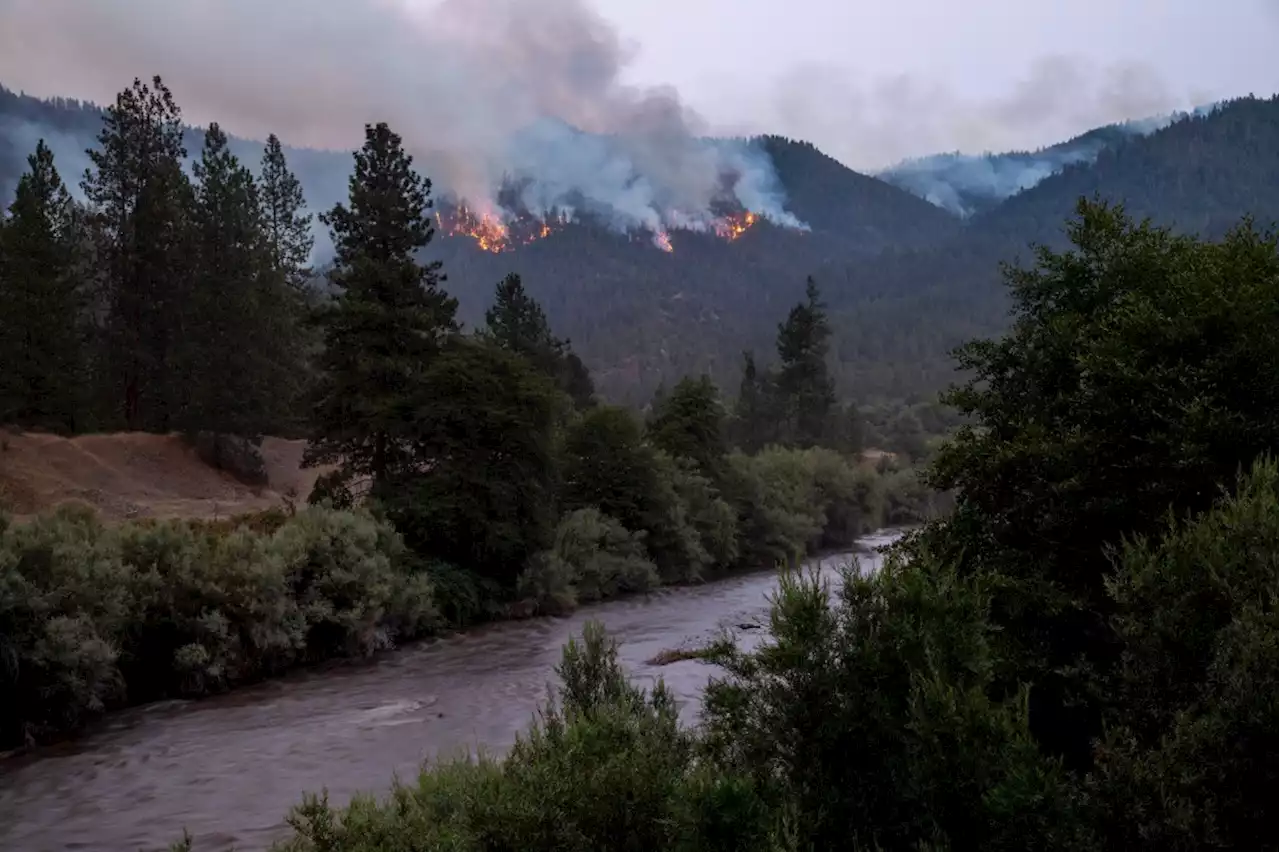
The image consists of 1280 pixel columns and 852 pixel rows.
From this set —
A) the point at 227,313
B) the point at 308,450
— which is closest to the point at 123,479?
the point at 227,313

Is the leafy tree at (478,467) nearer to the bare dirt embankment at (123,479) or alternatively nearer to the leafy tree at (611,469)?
the bare dirt embankment at (123,479)

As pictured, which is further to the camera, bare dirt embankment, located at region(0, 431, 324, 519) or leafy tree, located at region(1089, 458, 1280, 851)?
bare dirt embankment, located at region(0, 431, 324, 519)

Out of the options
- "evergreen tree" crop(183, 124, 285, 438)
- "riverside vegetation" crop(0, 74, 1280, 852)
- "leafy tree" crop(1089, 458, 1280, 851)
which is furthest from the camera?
"evergreen tree" crop(183, 124, 285, 438)

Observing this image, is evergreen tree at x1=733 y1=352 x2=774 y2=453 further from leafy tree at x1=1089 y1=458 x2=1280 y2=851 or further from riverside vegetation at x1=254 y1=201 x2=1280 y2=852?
leafy tree at x1=1089 y1=458 x2=1280 y2=851

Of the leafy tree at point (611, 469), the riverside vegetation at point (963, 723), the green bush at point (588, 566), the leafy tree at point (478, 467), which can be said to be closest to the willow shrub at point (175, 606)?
the leafy tree at point (478, 467)

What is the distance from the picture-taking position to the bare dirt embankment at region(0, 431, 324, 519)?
36.6m

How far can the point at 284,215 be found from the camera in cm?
6488

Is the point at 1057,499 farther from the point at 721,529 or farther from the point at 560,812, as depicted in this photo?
the point at 721,529

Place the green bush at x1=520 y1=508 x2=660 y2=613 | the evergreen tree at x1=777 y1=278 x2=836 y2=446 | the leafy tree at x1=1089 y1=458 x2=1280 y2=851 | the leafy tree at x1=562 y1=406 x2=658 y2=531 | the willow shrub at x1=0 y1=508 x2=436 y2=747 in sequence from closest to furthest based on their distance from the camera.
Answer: the leafy tree at x1=1089 y1=458 x2=1280 y2=851
the willow shrub at x1=0 y1=508 x2=436 y2=747
the green bush at x1=520 y1=508 x2=660 y2=613
the leafy tree at x1=562 y1=406 x2=658 y2=531
the evergreen tree at x1=777 y1=278 x2=836 y2=446

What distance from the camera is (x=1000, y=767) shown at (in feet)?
20.5

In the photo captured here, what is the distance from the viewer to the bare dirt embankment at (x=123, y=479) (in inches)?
1439

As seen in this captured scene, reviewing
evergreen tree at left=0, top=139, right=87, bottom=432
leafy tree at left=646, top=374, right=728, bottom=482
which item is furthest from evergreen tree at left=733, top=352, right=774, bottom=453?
evergreen tree at left=0, top=139, right=87, bottom=432

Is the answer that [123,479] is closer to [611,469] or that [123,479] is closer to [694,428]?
[611,469]

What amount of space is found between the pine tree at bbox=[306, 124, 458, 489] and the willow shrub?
5.62m
